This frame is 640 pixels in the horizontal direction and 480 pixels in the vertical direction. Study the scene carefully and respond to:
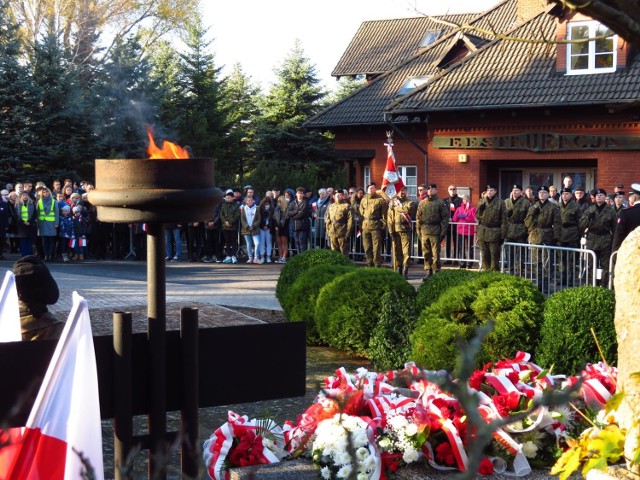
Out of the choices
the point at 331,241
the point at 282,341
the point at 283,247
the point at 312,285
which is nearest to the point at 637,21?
the point at 282,341

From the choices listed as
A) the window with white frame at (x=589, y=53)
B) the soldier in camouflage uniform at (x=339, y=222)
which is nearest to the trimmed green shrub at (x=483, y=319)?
the soldier in camouflage uniform at (x=339, y=222)

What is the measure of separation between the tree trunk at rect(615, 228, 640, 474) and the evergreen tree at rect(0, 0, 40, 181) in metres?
28.3

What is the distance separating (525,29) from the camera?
92.4 feet

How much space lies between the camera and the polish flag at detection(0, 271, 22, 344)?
430 centimetres

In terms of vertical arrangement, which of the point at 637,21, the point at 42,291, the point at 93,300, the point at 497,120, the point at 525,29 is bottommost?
the point at 93,300

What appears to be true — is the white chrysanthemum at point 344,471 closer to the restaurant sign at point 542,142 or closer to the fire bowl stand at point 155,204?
the fire bowl stand at point 155,204

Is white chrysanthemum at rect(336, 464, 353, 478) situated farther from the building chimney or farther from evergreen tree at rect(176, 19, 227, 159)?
evergreen tree at rect(176, 19, 227, 159)

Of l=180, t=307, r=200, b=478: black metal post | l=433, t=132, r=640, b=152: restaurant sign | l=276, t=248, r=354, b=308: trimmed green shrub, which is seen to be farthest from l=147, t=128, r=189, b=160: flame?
l=433, t=132, r=640, b=152: restaurant sign

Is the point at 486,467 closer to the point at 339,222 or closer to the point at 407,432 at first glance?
the point at 407,432

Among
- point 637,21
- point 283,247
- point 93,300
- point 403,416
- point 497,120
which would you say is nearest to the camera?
point 637,21

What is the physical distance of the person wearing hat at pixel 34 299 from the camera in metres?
5.30

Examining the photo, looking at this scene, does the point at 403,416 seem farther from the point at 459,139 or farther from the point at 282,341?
the point at 459,139

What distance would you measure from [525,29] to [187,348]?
26.2 m

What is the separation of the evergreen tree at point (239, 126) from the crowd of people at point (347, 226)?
575 inches
